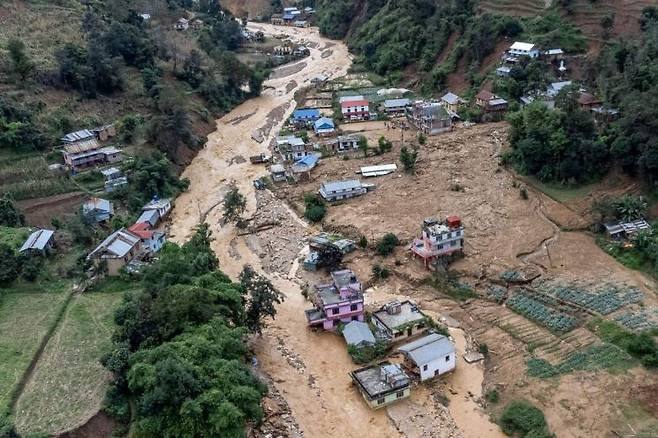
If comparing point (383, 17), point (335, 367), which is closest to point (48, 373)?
point (335, 367)

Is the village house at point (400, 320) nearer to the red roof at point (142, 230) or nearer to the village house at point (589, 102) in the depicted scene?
the red roof at point (142, 230)

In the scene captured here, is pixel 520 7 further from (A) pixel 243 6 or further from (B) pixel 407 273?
(A) pixel 243 6

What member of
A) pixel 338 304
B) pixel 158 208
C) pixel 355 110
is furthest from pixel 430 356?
pixel 355 110

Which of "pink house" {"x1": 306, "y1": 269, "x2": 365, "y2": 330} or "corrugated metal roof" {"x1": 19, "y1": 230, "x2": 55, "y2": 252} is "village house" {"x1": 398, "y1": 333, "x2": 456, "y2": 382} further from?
"corrugated metal roof" {"x1": 19, "y1": 230, "x2": 55, "y2": 252}

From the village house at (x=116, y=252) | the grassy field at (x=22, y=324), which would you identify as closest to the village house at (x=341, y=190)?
the village house at (x=116, y=252)

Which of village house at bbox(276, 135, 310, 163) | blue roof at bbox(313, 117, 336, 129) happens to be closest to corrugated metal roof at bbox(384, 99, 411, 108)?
blue roof at bbox(313, 117, 336, 129)

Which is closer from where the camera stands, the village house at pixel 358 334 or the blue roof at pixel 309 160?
the village house at pixel 358 334

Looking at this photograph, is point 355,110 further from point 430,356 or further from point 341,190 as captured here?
point 430,356
